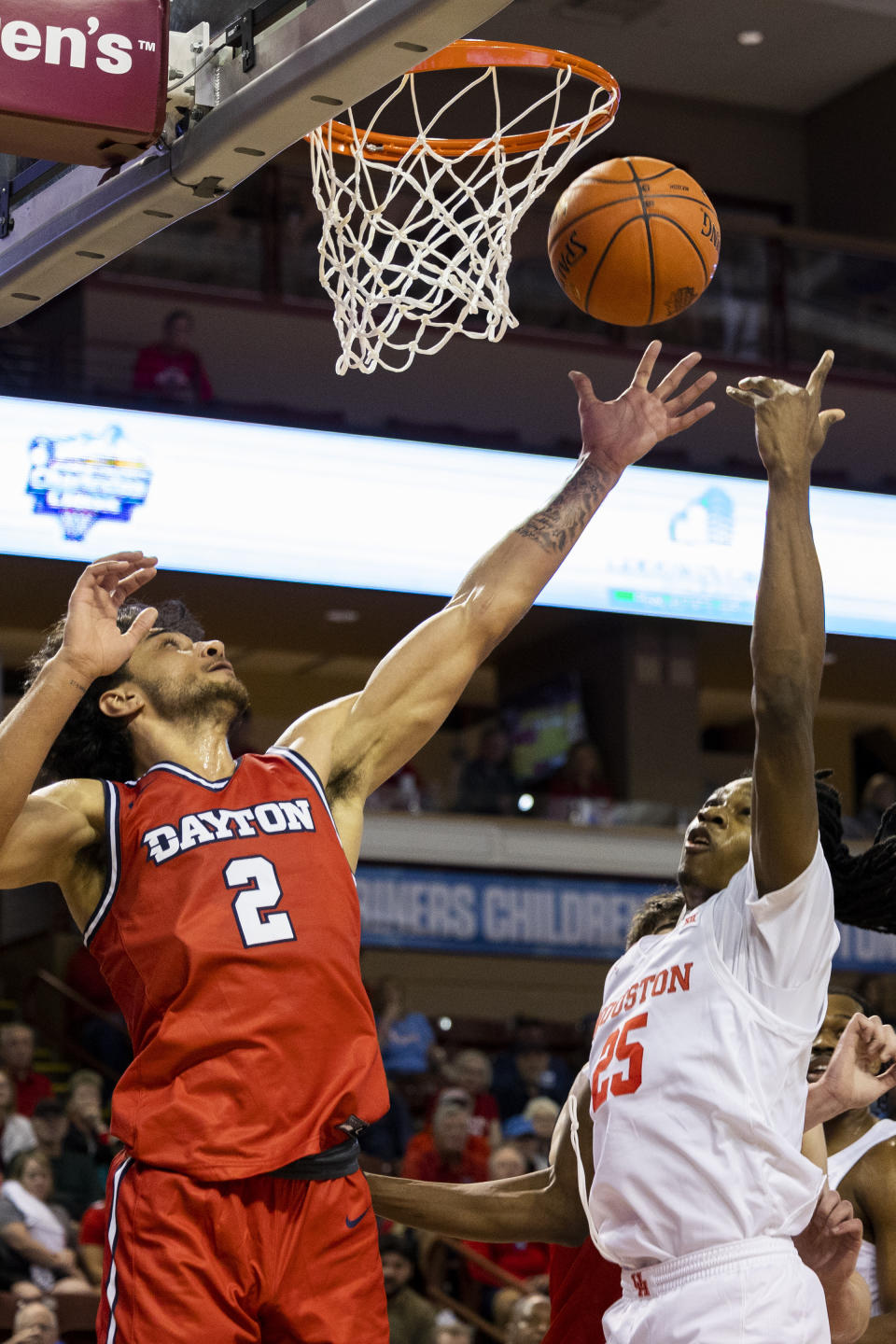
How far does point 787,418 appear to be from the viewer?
2865 mm

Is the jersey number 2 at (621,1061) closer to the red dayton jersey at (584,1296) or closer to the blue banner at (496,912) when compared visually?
the red dayton jersey at (584,1296)

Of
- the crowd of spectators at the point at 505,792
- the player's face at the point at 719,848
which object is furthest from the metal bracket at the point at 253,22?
the crowd of spectators at the point at 505,792

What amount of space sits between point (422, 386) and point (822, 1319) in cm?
1157

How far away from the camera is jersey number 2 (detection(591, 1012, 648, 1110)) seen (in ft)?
9.68

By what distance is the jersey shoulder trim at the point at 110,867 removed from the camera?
10.1 ft

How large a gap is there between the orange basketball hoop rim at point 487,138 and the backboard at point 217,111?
0.61m

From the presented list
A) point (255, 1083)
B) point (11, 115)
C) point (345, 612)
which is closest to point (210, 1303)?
point (255, 1083)

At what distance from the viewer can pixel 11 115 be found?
3002 mm

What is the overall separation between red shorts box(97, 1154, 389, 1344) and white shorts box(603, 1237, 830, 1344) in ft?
A: 1.51

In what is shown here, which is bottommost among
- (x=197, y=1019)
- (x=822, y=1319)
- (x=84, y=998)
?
(x=84, y=998)

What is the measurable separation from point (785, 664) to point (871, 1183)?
1.39 m

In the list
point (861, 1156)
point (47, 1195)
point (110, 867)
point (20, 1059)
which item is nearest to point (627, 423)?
point (110, 867)

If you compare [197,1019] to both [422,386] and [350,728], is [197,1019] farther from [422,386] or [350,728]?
[422,386]

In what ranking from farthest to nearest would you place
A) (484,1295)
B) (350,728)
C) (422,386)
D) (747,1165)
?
(422,386) < (484,1295) < (350,728) < (747,1165)
